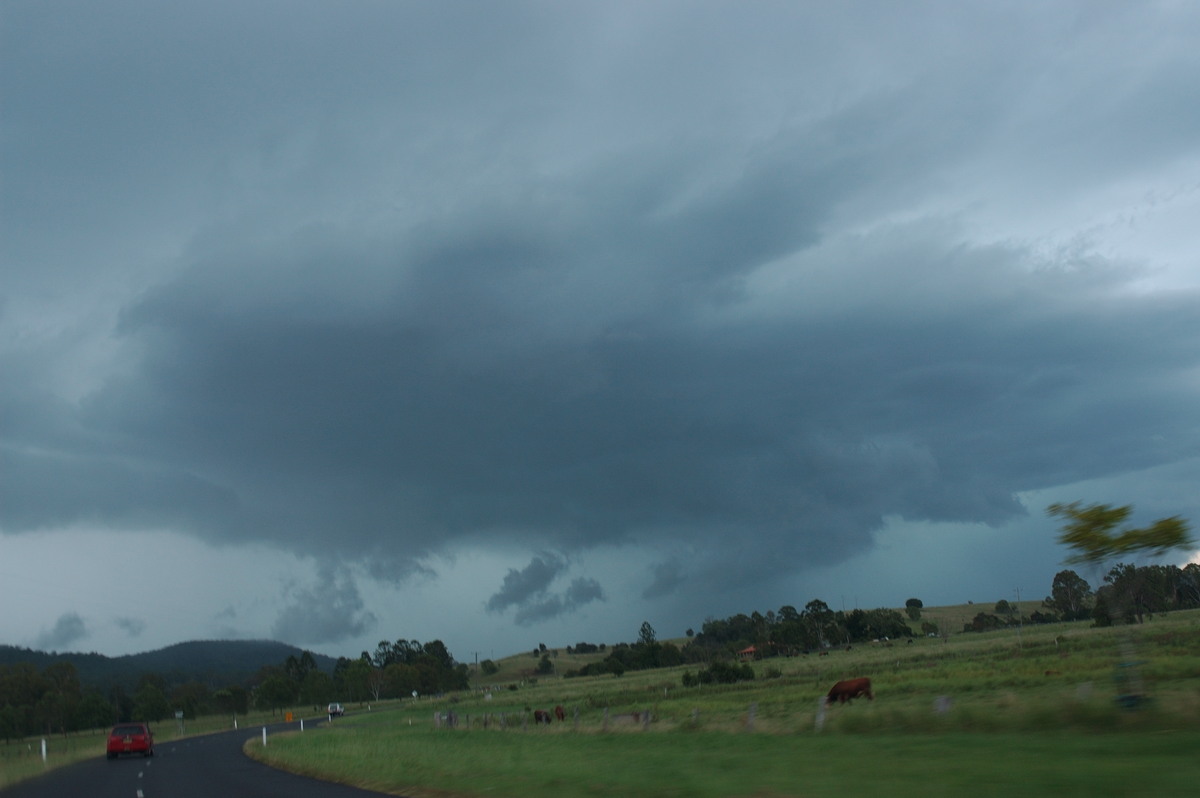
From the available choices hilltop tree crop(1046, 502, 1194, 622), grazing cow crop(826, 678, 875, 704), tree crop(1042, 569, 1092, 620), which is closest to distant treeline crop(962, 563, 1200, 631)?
tree crop(1042, 569, 1092, 620)

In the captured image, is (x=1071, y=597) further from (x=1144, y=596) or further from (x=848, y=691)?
(x=848, y=691)

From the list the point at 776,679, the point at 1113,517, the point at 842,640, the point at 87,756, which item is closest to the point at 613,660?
the point at 842,640

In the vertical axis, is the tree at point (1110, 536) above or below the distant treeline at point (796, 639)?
above

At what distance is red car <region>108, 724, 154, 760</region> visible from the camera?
48188 millimetres

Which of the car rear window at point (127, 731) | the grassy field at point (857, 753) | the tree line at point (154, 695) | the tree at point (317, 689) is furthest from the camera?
the tree at point (317, 689)

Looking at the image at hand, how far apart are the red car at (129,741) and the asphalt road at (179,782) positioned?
443 centimetres

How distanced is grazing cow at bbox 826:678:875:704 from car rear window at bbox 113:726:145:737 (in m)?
34.8

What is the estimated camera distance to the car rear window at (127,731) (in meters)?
48.9

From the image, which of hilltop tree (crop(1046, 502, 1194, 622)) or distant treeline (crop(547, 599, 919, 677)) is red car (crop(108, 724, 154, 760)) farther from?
distant treeline (crop(547, 599, 919, 677))

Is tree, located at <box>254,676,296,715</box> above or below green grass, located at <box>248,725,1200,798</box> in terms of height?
below

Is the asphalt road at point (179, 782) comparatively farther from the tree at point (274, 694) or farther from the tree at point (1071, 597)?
the tree at point (1071, 597)

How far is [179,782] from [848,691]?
100ft

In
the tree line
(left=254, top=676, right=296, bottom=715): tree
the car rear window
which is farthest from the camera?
(left=254, top=676, right=296, bottom=715): tree

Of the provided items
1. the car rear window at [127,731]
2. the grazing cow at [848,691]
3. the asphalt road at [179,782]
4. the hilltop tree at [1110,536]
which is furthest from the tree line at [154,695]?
the hilltop tree at [1110,536]
